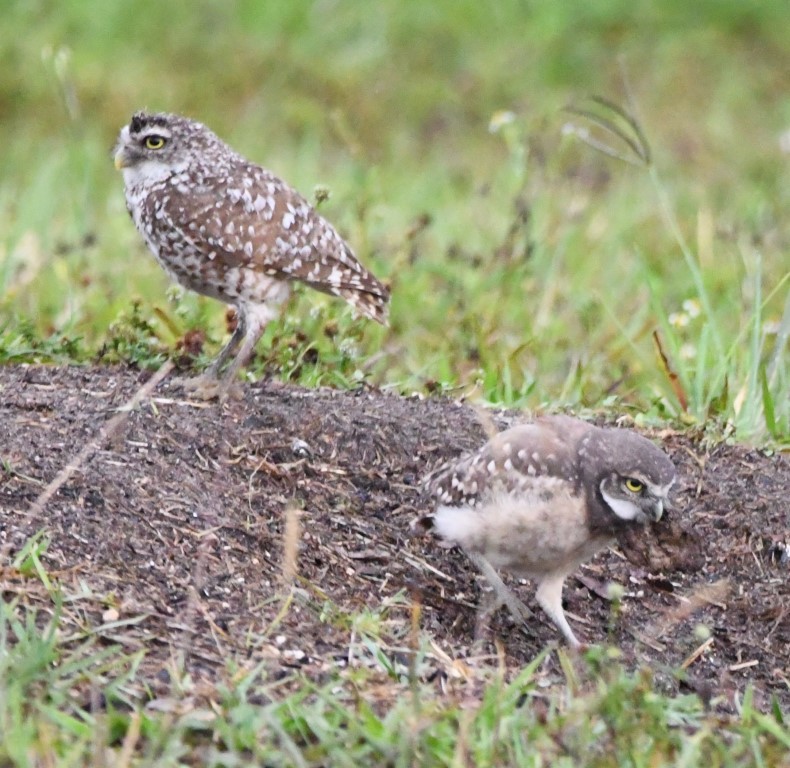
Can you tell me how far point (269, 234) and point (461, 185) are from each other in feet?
15.4

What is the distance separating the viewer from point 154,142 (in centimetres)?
603

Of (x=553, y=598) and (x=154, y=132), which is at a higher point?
(x=154, y=132)

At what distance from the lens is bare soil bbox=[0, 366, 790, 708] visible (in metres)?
4.03

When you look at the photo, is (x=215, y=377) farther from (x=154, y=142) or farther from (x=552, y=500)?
(x=552, y=500)

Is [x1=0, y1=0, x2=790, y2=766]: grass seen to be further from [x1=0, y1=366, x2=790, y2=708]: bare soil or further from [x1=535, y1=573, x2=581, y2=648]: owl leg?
[x1=535, y1=573, x2=581, y2=648]: owl leg

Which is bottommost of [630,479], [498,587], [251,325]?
[498,587]

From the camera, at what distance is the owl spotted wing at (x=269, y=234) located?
18.5 feet

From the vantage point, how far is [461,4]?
40.7 ft

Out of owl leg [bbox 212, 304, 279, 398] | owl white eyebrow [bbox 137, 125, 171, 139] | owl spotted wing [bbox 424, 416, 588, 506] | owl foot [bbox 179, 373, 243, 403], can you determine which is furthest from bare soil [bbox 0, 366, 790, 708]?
owl white eyebrow [bbox 137, 125, 171, 139]

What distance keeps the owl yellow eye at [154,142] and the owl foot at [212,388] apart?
113 centimetres

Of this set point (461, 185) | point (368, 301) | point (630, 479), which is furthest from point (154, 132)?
point (461, 185)

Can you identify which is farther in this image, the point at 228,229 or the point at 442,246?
the point at 442,246

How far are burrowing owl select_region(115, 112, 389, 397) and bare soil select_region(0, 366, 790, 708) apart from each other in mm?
463

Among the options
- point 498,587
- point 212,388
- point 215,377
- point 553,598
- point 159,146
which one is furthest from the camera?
point 159,146
